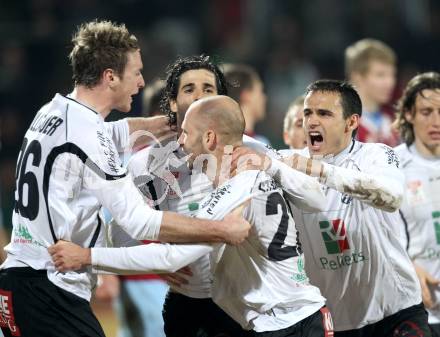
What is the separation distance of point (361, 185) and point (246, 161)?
0.68 metres

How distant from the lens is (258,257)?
4.71m

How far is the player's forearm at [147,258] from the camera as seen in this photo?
→ 4.64 m

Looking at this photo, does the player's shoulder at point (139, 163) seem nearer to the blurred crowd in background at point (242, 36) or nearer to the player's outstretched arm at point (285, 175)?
the player's outstretched arm at point (285, 175)

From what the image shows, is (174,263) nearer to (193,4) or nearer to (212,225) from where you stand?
(212,225)

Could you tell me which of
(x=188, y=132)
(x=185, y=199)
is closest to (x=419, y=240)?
(x=185, y=199)

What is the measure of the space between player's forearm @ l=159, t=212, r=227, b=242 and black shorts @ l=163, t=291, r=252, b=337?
2.84ft

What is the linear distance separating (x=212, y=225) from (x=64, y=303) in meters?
0.93

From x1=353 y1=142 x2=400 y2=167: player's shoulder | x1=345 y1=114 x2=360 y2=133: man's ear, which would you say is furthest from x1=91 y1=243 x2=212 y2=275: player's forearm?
x1=345 y1=114 x2=360 y2=133: man's ear

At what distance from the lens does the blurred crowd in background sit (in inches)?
539

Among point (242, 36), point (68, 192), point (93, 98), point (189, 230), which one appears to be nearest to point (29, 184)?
point (68, 192)

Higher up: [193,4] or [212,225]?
[193,4]

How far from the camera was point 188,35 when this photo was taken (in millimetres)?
14492

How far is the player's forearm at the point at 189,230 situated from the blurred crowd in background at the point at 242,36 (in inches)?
353

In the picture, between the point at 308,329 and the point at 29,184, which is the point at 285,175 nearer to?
the point at 308,329
